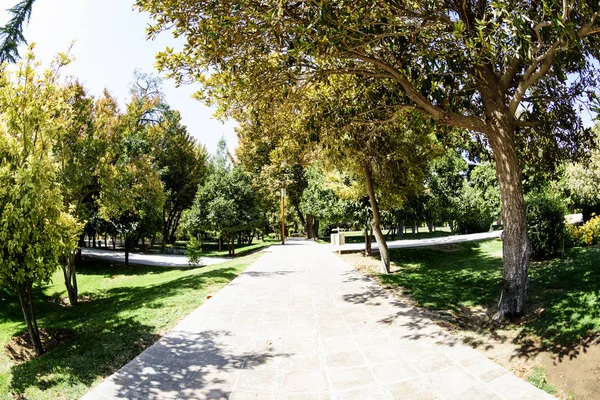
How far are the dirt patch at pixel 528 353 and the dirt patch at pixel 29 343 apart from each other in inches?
276

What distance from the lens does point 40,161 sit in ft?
17.9

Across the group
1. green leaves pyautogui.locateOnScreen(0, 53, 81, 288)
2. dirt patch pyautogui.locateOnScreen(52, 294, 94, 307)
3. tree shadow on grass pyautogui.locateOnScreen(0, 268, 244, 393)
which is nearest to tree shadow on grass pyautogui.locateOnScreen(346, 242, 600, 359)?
tree shadow on grass pyautogui.locateOnScreen(0, 268, 244, 393)

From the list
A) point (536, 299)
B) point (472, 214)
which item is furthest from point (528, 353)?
point (472, 214)

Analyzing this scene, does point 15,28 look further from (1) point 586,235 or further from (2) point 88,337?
(1) point 586,235

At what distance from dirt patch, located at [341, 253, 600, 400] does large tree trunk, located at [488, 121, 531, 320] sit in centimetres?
31

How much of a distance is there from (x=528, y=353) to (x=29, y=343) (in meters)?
8.81

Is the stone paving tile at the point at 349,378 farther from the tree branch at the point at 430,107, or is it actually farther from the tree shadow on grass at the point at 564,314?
the tree branch at the point at 430,107

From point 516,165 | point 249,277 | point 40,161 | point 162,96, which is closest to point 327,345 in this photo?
point 516,165

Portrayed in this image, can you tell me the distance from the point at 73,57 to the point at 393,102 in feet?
26.9

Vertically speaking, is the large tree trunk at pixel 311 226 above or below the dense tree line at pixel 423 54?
below

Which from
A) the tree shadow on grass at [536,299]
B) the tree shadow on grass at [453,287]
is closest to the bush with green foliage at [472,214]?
the tree shadow on grass at [536,299]

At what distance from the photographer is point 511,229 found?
5.70 meters

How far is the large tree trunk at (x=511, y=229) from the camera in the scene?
221 inches

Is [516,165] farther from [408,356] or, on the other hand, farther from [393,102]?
[408,356]
